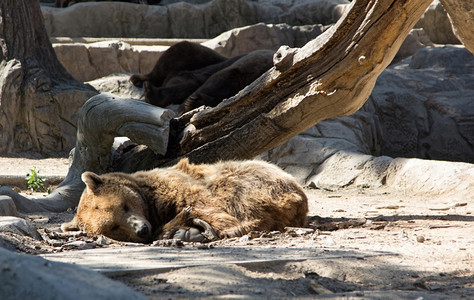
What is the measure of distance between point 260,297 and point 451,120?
8924 millimetres

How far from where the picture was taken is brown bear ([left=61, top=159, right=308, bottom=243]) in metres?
4.84

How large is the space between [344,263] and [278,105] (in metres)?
2.66

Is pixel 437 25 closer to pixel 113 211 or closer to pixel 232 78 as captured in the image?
pixel 232 78

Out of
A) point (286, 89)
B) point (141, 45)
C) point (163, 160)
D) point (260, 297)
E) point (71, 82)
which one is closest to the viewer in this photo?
point (260, 297)

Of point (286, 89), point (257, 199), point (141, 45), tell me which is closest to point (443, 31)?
point (141, 45)

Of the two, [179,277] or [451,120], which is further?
[451,120]

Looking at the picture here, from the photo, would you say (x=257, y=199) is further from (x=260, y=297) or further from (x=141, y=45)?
(x=141, y=45)

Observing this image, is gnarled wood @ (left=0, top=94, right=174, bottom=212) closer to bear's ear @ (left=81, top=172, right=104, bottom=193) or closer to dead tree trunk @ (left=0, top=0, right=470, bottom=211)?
dead tree trunk @ (left=0, top=0, right=470, bottom=211)

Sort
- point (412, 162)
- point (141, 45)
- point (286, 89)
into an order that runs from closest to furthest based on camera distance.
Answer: point (286, 89) → point (412, 162) → point (141, 45)

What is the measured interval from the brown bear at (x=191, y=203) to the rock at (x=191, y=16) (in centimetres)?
1315

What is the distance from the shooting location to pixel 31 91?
37.0ft

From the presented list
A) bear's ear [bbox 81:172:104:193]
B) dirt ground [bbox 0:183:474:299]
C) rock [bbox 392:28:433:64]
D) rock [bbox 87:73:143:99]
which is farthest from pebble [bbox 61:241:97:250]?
rock [bbox 392:28:433:64]

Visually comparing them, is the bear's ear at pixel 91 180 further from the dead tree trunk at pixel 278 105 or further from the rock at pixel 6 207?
the dead tree trunk at pixel 278 105

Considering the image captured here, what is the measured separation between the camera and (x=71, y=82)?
1199cm
